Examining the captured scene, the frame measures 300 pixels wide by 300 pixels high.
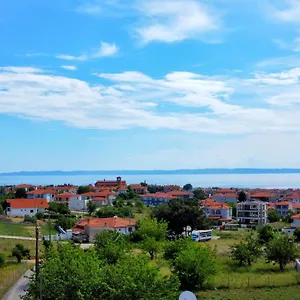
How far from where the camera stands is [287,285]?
73.3 ft

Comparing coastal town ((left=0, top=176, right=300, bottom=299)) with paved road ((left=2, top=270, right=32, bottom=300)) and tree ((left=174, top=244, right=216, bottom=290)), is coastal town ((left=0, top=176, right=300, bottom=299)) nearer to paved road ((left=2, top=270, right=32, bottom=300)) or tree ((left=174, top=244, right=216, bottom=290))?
tree ((left=174, top=244, right=216, bottom=290))

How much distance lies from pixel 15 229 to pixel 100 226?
928 cm

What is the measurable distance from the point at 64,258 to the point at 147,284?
3538mm

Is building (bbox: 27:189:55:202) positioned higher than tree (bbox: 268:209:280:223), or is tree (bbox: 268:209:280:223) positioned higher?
building (bbox: 27:189:55:202)

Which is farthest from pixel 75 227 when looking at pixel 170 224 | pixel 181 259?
pixel 181 259

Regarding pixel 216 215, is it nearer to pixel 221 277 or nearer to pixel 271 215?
pixel 271 215

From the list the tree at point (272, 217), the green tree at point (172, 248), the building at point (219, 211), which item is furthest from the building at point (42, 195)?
the green tree at point (172, 248)

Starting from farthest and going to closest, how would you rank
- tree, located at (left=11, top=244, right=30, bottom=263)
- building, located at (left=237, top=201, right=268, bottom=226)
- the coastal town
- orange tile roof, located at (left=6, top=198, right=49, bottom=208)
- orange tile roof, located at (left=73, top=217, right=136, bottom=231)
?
building, located at (left=237, top=201, right=268, bottom=226) → orange tile roof, located at (left=6, top=198, right=49, bottom=208) → orange tile roof, located at (left=73, top=217, right=136, bottom=231) → tree, located at (left=11, top=244, right=30, bottom=263) → the coastal town

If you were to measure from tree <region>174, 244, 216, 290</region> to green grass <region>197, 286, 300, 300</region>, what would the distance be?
0.75 meters

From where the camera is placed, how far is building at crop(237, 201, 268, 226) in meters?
62.5

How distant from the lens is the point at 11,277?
23.7 meters

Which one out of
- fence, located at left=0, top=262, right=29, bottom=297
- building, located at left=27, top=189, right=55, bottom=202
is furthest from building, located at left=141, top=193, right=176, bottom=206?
fence, located at left=0, top=262, right=29, bottom=297

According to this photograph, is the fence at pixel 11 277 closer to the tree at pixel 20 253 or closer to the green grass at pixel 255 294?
the tree at pixel 20 253

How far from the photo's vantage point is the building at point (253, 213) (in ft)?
205
